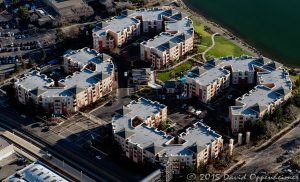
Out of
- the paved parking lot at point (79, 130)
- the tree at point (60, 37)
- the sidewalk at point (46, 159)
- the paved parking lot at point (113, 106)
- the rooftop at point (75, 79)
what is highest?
the tree at point (60, 37)

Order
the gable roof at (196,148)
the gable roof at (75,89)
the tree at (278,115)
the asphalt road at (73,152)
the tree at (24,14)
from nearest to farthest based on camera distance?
1. the gable roof at (196,148)
2. the asphalt road at (73,152)
3. the tree at (278,115)
4. the gable roof at (75,89)
5. the tree at (24,14)

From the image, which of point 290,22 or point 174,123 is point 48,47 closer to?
point 174,123

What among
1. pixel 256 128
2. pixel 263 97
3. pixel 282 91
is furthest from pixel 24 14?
pixel 256 128

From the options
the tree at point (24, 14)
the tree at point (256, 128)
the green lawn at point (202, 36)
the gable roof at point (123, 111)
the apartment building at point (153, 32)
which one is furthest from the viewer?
the tree at point (24, 14)

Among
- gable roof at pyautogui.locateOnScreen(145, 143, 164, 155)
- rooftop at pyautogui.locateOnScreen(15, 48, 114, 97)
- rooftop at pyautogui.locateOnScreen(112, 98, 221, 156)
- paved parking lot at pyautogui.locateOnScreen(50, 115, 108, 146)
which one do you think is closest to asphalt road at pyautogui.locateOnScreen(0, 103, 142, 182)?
paved parking lot at pyautogui.locateOnScreen(50, 115, 108, 146)

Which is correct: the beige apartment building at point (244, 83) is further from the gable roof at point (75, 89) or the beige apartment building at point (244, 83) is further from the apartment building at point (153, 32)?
the gable roof at point (75, 89)

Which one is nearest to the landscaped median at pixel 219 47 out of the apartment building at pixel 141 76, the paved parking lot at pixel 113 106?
the apartment building at pixel 141 76

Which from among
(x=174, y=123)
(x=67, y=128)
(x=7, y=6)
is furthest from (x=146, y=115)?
(x=7, y=6)
